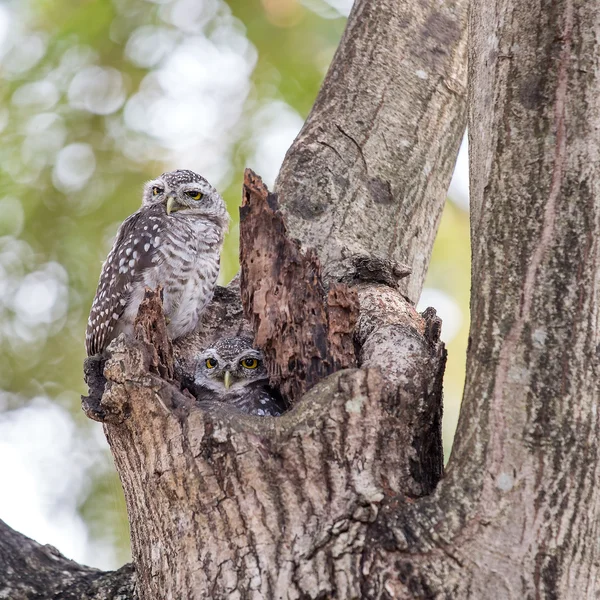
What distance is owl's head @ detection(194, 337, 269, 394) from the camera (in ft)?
13.3

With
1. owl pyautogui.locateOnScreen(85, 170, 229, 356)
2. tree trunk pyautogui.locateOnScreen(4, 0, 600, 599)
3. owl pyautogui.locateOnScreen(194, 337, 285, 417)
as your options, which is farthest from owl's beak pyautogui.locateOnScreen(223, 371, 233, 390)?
tree trunk pyautogui.locateOnScreen(4, 0, 600, 599)

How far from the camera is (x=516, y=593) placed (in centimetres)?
204

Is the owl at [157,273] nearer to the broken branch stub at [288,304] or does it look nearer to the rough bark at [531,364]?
the broken branch stub at [288,304]

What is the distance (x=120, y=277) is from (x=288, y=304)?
159 cm

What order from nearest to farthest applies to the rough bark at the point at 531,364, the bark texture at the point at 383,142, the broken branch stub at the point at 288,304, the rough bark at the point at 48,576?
the rough bark at the point at 531,364 < the rough bark at the point at 48,576 < the broken branch stub at the point at 288,304 < the bark texture at the point at 383,142

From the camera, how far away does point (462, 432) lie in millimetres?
2193

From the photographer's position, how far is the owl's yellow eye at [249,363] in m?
4.06

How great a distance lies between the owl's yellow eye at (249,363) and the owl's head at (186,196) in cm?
125

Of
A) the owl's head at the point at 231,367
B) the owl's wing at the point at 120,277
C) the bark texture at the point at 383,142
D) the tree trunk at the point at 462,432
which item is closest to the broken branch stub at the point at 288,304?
the tree trunk at the point at 462,432

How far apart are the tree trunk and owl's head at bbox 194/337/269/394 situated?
3.81 feet

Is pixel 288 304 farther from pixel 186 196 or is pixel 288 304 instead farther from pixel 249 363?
pixel 186 196

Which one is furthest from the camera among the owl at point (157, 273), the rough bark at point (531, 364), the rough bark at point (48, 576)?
the owl at point (157, 273)

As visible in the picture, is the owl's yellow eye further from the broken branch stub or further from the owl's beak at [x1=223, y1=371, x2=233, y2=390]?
the broken branch stub

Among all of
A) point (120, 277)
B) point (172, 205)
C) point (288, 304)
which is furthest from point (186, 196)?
point (288, 304)
